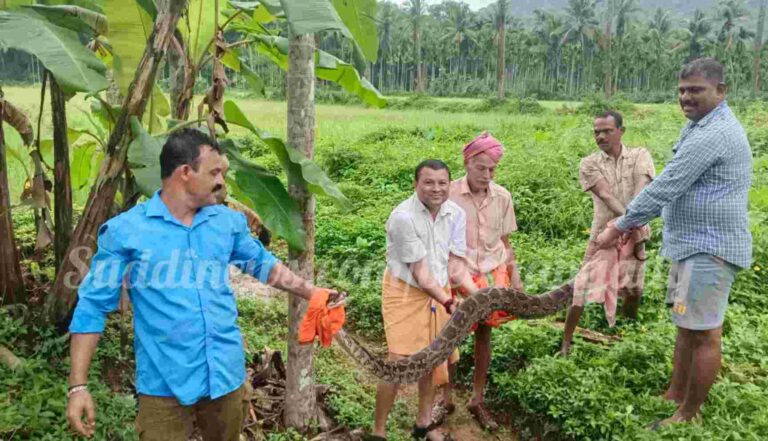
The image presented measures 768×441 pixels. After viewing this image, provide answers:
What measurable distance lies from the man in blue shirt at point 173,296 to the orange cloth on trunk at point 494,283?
213 centimetres

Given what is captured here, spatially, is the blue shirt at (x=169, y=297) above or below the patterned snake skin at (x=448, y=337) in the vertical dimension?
above

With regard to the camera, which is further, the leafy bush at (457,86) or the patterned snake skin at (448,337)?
the leafy bush at (457,86)

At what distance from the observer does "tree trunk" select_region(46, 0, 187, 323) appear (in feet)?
11.3

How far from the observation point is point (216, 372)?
2.63 meters

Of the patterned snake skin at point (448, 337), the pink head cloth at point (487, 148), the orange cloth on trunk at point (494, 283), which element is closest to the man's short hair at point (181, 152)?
the patterned snake skin at point (448, 337)

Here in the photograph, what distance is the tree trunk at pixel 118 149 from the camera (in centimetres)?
345

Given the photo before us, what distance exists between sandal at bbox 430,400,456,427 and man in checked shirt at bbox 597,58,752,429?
1.44 meters

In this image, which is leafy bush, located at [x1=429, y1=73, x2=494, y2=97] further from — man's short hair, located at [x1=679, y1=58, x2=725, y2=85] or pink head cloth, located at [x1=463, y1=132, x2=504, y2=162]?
man's short hair, located at [x1=679, y1=58, x2=725, y2=85]

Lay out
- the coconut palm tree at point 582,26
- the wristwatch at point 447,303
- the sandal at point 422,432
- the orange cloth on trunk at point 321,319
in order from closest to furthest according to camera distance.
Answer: the orange cloth on trunk at point 321,319 < the wristwatch at point 447,303 < the sandal at point 422,432 < the coconut palm tree at point 582,26

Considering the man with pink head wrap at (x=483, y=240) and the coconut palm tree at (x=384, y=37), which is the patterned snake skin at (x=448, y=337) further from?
the coconut palm tree at (x=384, y=37)

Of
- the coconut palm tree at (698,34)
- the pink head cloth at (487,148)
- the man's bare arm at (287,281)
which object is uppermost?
the coconut palm tree at (698,34)

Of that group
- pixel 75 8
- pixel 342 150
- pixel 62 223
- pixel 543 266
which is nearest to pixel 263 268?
pixel 62 223

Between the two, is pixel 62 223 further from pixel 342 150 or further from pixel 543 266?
pixel 342 150

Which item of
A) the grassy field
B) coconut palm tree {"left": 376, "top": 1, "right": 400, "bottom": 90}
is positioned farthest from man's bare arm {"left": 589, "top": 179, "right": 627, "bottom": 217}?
coconut palm tree {"left": 376, "top": 1, "right": 400, "bottom": 90}
